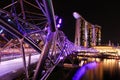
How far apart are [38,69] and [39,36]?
2472mm

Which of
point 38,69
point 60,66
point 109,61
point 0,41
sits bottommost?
point 109,61

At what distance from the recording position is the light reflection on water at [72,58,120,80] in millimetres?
30164

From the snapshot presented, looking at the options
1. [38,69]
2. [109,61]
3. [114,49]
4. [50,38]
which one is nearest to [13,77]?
[38,69]

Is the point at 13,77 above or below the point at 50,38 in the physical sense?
below

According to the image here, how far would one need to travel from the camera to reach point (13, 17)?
632 centimetres

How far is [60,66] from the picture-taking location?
1964 centimetres

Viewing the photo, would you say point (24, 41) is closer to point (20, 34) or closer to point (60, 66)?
point (20, 34)

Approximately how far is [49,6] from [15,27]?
43.4 inches

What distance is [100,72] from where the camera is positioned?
45.3 m

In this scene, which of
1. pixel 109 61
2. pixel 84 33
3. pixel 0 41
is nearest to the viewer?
pixel 0 41

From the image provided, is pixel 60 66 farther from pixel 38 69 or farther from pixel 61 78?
pixel 38 69

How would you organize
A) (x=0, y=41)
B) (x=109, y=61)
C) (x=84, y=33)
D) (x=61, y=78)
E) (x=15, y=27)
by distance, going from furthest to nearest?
(x=84, y=33) < (x=109, y=61) < (x=61, y=78) < (x=0, y=41) < (x=15, y=27)

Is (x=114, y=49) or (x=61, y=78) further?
(x=114, y=49)

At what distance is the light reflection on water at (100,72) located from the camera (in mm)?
30164
